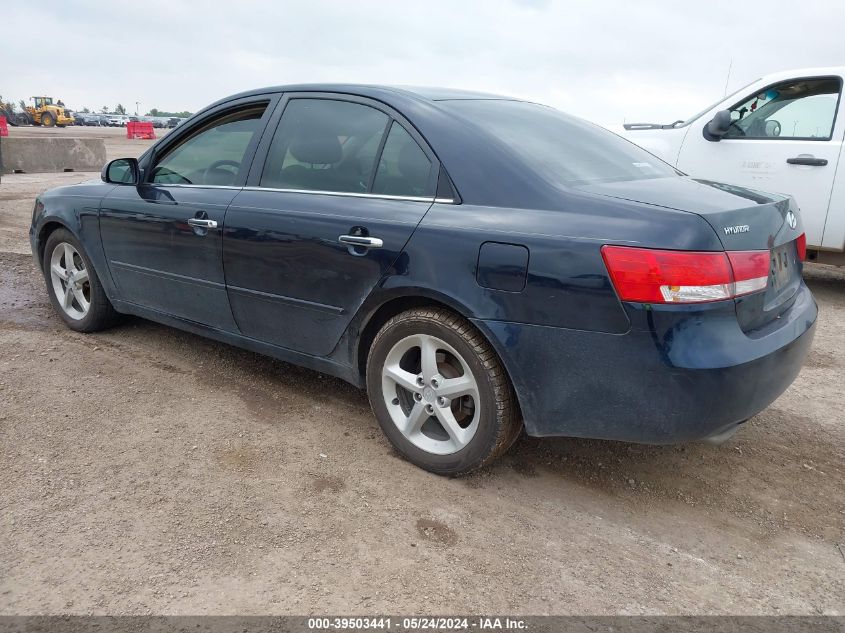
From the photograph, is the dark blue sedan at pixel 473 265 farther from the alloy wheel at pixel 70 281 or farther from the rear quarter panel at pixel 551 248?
the alloy wheel at pixel 70 281

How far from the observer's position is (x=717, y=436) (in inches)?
98.6

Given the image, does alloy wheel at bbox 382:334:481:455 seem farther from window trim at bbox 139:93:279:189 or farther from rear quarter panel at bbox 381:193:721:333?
window trim at bbox 139:93:279:189

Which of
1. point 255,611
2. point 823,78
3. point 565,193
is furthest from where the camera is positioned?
point 823,78

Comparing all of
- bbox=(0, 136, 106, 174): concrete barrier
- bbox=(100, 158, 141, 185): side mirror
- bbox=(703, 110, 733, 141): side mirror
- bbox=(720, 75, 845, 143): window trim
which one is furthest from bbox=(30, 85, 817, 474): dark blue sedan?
bbox=(0, 136, 106, 174): concrete barrier

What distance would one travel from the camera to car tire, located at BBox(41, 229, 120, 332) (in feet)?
14.6

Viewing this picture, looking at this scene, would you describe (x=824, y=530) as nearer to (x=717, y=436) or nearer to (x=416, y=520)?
(x=717, y=436)

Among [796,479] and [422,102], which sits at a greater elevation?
[422,102]

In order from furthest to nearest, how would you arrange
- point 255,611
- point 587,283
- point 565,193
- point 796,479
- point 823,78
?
point 823,78 → point 796,479 → point 565,193 → point 587,283 → point 255,611

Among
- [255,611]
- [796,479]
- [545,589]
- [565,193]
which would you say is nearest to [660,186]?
[565,193]

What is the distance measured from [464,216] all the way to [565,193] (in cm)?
40

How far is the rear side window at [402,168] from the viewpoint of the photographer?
2.84 meters

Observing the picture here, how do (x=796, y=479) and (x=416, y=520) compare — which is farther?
(x=796, y=479)

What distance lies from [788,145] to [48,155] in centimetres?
1569

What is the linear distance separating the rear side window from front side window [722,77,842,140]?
475 centimetres
